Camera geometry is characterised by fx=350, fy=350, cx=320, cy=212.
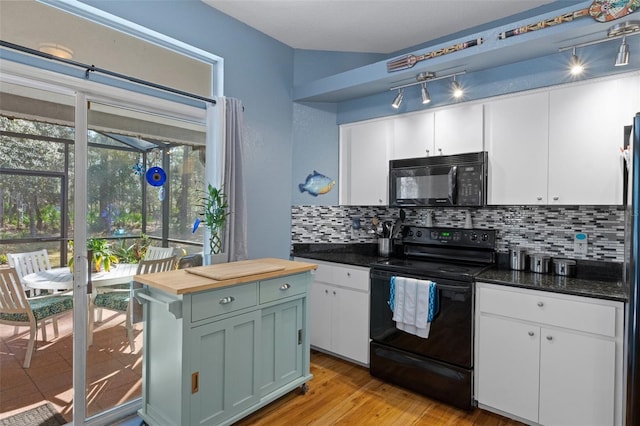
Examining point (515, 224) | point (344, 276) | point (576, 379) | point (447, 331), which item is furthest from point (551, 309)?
point (344, 276)

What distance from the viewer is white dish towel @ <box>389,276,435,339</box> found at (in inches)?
98.5

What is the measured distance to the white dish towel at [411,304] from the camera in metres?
2.50

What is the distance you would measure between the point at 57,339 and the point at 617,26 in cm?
367

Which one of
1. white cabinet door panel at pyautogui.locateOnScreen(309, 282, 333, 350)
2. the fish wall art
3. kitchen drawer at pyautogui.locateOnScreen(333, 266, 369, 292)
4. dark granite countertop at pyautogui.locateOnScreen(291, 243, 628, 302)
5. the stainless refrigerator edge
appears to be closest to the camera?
the stainless refrigerator edge

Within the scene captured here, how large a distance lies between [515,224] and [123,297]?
2943 millimetres

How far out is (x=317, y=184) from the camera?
3.49m

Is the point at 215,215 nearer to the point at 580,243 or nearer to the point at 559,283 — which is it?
the point at 559,283

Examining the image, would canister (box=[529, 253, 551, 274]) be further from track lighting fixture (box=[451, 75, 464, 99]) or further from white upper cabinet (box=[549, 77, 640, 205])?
track lighting fixture (box=[451, 75, 464, 99])

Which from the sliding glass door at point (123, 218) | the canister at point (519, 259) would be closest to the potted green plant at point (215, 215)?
the sliding glass door at point (123, 218)

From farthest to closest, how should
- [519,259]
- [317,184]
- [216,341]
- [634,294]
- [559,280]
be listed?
[317,184], [519,259], [559,280], [216,341], [634,294]

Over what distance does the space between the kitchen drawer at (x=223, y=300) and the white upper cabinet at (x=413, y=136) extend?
68.3 inches

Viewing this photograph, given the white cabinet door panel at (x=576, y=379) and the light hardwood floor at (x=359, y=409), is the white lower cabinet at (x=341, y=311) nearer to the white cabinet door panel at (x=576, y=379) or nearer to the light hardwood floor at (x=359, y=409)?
the light hardwood floor at (x=359, y=409)

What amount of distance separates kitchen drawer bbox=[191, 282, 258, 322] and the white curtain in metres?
0.58

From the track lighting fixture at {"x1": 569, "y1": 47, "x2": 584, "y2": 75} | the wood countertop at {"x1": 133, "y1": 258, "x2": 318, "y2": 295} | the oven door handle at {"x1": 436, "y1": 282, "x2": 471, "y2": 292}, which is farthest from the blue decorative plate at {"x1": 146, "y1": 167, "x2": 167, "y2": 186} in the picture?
the track lighting fixture at {"x1": 569, "y1": 47, "x2": 584, "y2": 75}
